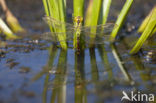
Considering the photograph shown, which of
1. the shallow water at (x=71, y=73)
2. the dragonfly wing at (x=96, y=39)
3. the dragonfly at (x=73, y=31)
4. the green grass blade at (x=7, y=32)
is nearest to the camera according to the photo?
the shallow water at (x=71, y=73)

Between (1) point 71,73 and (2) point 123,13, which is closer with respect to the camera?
(1) point 71,73

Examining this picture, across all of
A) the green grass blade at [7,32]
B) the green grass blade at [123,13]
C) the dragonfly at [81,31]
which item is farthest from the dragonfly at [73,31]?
the green grass blade at [7,32]

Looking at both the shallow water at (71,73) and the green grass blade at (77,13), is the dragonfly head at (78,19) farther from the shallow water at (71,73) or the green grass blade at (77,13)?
the shallow water at (71,73)

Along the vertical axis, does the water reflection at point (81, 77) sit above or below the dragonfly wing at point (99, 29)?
below

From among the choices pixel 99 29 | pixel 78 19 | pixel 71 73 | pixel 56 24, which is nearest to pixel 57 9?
pixel 56 24

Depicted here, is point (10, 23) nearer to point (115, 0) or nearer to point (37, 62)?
point (37, 62)

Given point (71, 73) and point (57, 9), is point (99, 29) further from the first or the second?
point (71, 73)

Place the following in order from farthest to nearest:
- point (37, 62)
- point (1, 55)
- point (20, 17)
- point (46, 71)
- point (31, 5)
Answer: point (31, 5)
point (20, 17)
point (1, 55)
point (37, 62)
point (46, 71)

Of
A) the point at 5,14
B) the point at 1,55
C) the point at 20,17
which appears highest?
the point at 20,17

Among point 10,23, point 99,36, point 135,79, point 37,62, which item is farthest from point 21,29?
point 135,79
